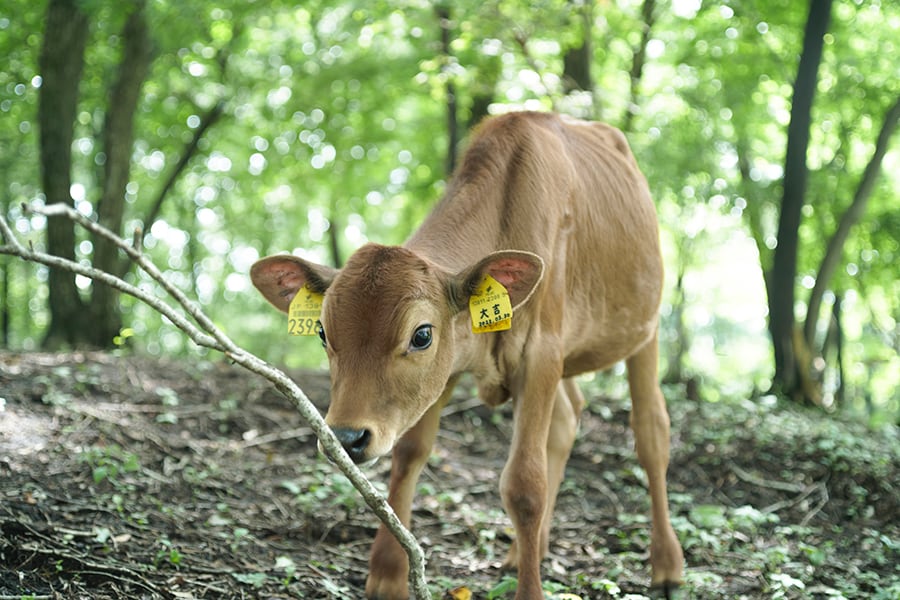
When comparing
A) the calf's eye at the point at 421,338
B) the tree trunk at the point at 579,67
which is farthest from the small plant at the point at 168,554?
the tree trunk at the point at 579,67

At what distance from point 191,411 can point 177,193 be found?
54.9ft

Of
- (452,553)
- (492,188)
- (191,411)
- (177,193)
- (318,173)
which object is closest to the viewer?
(492,188)

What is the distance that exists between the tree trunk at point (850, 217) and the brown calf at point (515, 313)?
249 inches

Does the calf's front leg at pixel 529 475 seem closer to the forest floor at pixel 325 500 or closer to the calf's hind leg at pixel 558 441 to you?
the forest floor at pixel 325 500

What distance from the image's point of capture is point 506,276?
12.5 ft

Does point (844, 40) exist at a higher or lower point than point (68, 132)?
higher

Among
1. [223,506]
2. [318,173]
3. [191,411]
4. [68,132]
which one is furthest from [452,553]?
[318,173]

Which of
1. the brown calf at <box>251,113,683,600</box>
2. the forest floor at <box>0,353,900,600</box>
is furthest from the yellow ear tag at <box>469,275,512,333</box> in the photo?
the forest floor at <box>0,353,900,600</box>

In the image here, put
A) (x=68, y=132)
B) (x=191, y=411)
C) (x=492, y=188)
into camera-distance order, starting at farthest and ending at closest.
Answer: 1. (x=68, y=132)
2. (x=191, y=411)
3. (x=492, y=188)

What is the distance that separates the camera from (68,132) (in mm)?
10352

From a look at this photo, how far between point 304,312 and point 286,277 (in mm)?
259

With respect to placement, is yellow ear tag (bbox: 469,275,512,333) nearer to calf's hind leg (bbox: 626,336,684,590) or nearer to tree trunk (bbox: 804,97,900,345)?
calf's hind leg (bbox: 626,336,684,590)

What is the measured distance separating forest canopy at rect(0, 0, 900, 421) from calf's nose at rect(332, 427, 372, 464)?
11.1 ft

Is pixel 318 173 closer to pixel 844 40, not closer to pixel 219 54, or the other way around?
pixel 219 54
